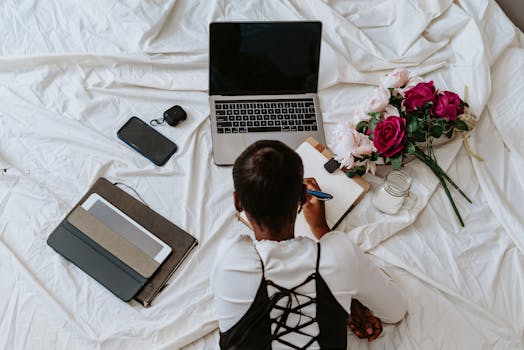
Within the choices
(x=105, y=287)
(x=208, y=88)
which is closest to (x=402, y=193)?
(x=208, y=88)

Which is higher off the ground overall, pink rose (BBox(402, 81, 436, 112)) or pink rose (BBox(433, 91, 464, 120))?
pink rose (BBox(402, 81, 436, 112))

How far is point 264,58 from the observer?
3.83 ft

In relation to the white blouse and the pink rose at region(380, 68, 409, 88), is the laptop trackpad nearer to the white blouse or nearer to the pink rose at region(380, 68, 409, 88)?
the pink rose at region(380, 68, 409, 88)

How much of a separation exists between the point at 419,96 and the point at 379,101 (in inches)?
3.3

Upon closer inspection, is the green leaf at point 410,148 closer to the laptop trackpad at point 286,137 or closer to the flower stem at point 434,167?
the flower stem at point 434,167

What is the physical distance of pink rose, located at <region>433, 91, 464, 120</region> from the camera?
3.52ft

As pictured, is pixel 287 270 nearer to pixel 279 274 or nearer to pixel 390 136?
pixel 279 274

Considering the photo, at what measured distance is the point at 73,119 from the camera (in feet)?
3.84

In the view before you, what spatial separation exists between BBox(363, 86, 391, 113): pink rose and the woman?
32 cm

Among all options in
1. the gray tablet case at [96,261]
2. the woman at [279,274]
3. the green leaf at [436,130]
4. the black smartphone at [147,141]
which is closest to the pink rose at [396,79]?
the green leaf at [436,130]

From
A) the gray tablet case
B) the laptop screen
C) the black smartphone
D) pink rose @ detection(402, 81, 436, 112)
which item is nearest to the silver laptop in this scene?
the laptop screen

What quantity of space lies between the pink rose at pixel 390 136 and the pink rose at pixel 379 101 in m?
0.04

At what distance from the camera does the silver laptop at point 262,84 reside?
1137 millimetres

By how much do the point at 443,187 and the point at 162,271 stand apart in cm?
65
